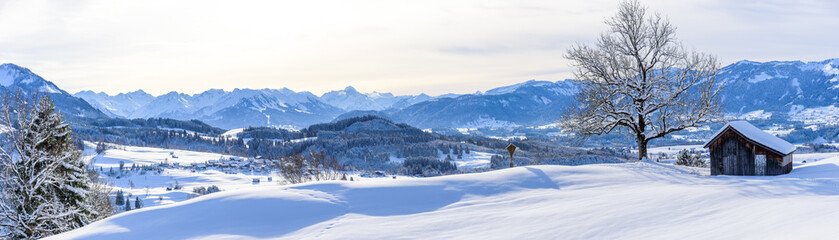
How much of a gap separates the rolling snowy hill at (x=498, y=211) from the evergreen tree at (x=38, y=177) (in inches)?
415

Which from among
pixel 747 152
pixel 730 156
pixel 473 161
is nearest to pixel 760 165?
pixel 747 152

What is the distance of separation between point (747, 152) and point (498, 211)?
1500cm

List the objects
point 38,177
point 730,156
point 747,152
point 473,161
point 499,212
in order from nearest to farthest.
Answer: point 499,212 < point 38,177 < point 747,152 < point 730,156 < point 473,161

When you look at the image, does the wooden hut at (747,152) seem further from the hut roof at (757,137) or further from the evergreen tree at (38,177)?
the evergreen tree at (38,177)

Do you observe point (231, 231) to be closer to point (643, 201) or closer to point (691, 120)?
point (643, 201)

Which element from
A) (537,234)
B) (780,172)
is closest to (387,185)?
(537,234)

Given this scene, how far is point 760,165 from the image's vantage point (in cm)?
2130

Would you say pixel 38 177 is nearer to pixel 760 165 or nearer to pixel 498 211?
pixel 498 211

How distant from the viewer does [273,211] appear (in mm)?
13273

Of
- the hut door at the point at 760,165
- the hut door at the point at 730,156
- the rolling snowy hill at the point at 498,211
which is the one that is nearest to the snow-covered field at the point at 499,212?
the rolling snowy hill at the point at 498,211

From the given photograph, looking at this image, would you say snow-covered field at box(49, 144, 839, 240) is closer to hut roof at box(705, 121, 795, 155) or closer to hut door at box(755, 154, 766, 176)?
hut roof at box(705, 121, 795, 155)

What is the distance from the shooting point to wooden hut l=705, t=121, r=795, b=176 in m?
21.1

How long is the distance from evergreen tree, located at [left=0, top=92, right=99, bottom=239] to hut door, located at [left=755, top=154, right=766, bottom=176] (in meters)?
29.5

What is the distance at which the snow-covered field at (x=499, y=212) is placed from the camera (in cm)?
980
